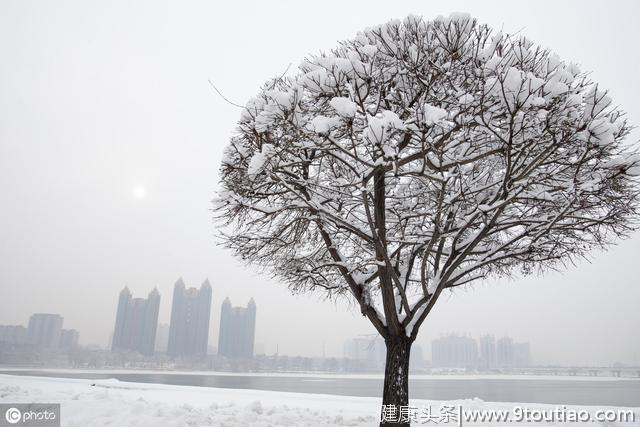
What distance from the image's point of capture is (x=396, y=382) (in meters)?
6.92

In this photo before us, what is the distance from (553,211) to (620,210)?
3.30 feet

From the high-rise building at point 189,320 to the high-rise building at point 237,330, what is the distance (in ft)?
23.3

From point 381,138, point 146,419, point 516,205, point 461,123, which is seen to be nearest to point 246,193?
point 381,138

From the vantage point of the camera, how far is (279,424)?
7.39 metres

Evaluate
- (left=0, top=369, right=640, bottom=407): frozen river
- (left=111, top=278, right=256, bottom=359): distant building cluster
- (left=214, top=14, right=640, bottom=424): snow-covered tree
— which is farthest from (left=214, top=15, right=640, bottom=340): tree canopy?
(left=111, top=278, right=256, bottom=359): distant building cluster

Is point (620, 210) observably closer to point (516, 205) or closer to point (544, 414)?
point (516, 205)

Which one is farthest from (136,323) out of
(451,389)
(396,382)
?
(396,382)

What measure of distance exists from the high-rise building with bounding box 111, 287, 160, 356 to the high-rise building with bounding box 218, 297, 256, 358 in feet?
71.9

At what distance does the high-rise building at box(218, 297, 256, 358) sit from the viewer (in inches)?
5098

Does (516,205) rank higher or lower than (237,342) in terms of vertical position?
higher

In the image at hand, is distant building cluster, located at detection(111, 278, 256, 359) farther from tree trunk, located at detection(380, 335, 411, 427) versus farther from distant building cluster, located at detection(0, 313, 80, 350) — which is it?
tree trunk, located at detection(380, 335, 411, 427)

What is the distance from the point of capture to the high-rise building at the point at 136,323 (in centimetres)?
11788

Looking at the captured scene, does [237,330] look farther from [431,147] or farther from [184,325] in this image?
[431,147]

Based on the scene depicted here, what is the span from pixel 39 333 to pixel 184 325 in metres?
40.2
